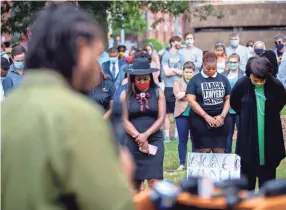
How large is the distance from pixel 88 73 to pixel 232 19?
1991 centimetres

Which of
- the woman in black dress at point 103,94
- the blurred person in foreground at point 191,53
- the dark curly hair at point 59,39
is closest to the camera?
the dark curly hair at point 59,39

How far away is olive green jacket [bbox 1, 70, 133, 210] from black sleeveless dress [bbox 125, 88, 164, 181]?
553 cm

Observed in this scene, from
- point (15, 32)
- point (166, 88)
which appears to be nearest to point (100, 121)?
point (166, 88)

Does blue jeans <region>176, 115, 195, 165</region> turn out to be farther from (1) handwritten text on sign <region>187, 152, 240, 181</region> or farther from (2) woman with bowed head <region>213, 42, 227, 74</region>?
(1) handwritten text on sign <region>187, 152, 240, 181</region>

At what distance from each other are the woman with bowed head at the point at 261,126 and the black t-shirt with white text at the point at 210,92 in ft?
4.78

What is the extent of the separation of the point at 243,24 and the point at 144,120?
575 inches

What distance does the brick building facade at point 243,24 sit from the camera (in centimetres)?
2139

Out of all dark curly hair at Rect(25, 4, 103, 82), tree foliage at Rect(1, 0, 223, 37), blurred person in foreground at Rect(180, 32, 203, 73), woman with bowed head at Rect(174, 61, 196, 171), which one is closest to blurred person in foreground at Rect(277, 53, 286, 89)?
blurred person in foreground at Rect(180, 32, 203, 73)

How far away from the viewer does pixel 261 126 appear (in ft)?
26.7

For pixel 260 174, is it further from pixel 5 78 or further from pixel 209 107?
pixel 5 78

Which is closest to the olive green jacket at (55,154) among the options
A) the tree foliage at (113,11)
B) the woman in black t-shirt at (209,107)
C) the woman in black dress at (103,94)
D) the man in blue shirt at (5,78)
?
the woman in black dress at (103,94)

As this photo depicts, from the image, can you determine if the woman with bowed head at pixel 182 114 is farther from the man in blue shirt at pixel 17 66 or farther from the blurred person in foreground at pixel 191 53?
the blurred person in foreground at pixel 191 53

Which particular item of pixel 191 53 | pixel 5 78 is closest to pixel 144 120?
pixel 5 78

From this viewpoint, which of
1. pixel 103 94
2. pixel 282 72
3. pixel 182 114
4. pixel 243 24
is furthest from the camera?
pixel 243 24
